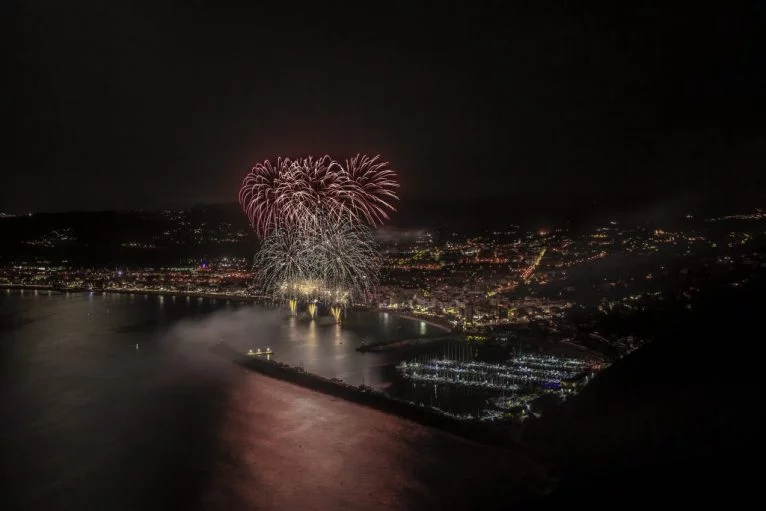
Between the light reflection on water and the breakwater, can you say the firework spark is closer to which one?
the light reflection on water

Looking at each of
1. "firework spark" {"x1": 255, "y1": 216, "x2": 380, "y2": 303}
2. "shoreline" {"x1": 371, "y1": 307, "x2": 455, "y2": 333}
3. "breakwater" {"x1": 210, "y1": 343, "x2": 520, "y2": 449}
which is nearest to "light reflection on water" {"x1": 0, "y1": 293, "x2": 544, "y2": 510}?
"breakwater" {"x1": 210, "y1": 343, "x2": 520, "y2": 449}

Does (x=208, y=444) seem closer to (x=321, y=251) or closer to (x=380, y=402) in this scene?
(x=380, y=402)

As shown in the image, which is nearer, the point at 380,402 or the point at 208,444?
the point at 208,444

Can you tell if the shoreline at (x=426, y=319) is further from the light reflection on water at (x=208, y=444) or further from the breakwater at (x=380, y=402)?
the breakwater at (x=380, y=402)

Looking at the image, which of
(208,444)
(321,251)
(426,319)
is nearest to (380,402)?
(208,444)

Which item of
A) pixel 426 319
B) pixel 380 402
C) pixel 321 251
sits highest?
pixel 321 251

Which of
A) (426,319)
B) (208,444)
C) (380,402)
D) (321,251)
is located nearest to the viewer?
(208,444)

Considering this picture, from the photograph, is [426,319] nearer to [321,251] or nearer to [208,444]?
[321,251]

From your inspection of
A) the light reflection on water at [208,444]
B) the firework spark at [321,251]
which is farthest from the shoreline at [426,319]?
the light reflection on water at [208,444]

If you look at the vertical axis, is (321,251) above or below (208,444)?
above

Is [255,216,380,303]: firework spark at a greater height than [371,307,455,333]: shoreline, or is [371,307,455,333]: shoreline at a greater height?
[255,216,380,303]: firework spark

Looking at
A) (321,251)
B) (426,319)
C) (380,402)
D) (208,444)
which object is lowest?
(208,444)

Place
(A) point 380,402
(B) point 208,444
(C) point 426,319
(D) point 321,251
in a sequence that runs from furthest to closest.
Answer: (C) point 426,319 → (D) point 321,251 → (A) point 380,402 → (B) point 208,444
